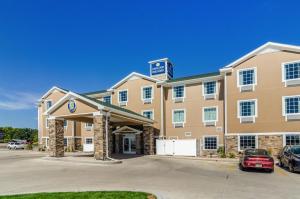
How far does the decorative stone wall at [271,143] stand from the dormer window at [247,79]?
4727 mm

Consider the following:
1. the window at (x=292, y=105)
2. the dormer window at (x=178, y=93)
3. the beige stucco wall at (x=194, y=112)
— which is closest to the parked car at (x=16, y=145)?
the beige stucco wall at (x=194, y=112)

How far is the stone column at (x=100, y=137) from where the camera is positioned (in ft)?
70.7

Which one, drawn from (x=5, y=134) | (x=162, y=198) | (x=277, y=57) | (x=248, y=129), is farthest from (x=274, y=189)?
(x=5, y=134)

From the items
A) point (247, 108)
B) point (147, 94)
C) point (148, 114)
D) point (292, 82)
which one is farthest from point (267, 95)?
point (147, 94)

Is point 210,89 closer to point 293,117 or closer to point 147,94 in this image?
point 147,94

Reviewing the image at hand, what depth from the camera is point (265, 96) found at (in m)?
24.9

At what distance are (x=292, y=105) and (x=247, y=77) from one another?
15.4 feet

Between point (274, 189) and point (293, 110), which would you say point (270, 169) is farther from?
point (293, 110)

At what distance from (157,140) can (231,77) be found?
10689 millimetres

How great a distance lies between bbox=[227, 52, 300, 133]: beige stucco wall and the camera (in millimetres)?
23922

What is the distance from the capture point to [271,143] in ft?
79.4

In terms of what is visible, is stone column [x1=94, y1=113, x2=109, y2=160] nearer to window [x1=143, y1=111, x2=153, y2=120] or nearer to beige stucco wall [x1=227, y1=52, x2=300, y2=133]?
window [x1=143, y1=111, x2=153, y2=120]

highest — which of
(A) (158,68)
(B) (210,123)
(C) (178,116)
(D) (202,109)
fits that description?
(A) (158,68)

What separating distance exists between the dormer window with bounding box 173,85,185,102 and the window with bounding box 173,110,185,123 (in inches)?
54.2
